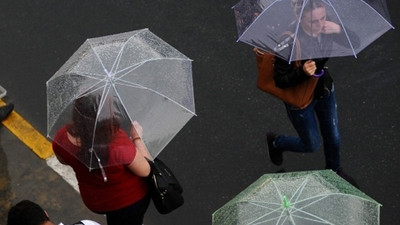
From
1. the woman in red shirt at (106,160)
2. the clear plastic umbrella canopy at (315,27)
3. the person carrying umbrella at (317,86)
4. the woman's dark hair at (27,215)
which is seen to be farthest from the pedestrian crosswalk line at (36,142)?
the clear plastic umbrella canopy at (315,27)

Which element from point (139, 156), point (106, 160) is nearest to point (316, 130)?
point (139, 156)

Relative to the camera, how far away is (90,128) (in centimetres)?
454

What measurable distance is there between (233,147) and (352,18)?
1883 millimetres

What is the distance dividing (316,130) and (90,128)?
2026mm

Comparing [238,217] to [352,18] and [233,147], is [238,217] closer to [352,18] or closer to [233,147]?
[352,18]

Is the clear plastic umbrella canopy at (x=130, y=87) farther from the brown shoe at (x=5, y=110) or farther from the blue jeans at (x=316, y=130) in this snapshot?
the brown shoe at (x=5, y=110)

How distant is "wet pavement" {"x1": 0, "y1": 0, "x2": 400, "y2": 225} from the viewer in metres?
6.33

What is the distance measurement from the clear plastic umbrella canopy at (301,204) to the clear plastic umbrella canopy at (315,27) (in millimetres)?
1148

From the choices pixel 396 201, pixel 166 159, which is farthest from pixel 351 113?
pixel 166 159

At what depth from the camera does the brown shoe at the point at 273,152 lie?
6.30 meters

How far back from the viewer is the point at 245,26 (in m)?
5.37

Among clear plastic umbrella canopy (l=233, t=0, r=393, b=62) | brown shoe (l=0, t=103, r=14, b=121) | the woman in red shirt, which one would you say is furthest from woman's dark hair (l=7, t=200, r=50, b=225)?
brown shoe (l=0, t=103, r=14, b=121)

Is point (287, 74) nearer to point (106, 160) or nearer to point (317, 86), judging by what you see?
point (317, 86)

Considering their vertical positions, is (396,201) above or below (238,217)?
below
